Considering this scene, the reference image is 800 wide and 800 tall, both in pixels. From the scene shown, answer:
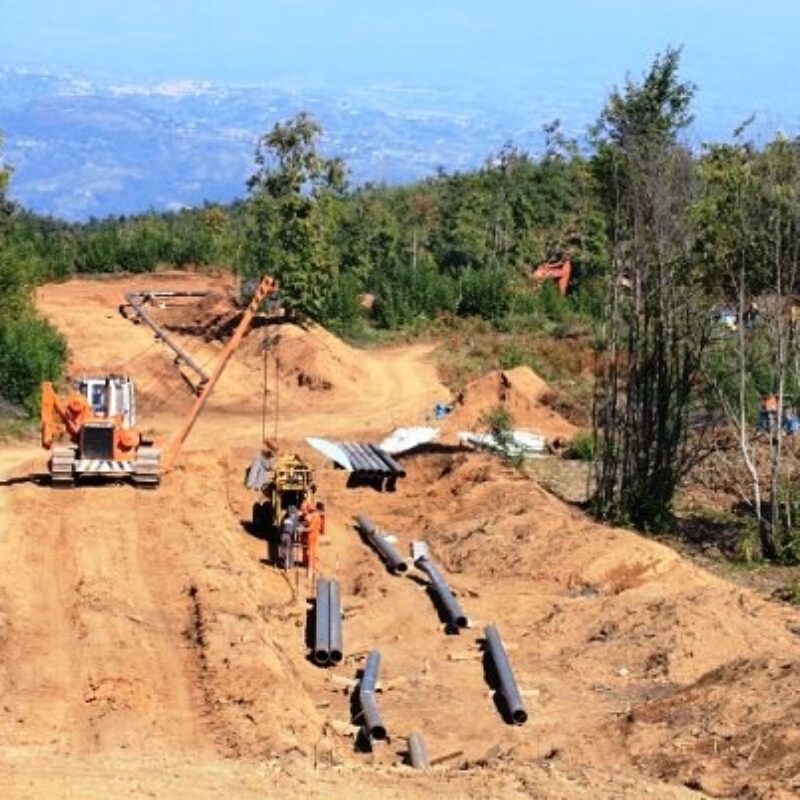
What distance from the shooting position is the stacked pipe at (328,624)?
18469 mm

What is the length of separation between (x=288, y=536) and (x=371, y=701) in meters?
6.39

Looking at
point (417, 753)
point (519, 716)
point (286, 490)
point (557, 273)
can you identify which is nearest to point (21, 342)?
point (286, 490)

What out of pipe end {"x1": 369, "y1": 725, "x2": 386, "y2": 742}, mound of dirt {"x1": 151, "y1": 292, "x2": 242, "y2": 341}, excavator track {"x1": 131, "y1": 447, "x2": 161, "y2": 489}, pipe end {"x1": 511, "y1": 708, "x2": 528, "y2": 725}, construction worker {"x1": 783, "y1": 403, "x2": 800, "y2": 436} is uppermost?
mound of dirt {"x1": 151, "y1": 292, "x2": 242, "y2": 341}

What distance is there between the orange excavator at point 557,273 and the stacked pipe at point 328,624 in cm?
3677

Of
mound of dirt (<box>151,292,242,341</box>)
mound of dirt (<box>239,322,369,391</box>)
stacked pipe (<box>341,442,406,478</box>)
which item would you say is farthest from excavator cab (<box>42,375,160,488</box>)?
mound of dirt (<box>151,292,242,341</box>)

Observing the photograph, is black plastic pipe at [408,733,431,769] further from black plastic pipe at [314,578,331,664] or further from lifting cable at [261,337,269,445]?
lifting cable at [261,337,269,445]

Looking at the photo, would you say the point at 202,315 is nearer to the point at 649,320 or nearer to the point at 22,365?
the point at 22,365

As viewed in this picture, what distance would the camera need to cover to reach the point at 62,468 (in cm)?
2473

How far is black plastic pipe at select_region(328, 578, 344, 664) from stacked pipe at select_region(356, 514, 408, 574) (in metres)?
1.70

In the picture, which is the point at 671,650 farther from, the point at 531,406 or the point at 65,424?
the point at 531,406

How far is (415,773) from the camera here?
1351 cm

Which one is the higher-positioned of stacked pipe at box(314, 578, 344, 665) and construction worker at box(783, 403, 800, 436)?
construction worker at box(783, 403, 800, 436)

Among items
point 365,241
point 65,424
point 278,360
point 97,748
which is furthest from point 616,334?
point 365,241

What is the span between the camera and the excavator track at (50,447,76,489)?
24.7m
